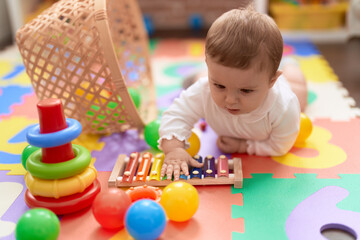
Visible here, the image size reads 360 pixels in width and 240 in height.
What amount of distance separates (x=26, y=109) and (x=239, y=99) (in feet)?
2.89

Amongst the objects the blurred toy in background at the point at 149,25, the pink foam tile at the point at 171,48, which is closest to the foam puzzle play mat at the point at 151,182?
the pink foam tile at the point at 171,48

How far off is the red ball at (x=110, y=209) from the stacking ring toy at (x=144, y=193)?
0.31ft

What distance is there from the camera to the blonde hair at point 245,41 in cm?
82

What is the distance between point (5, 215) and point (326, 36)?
205 cm

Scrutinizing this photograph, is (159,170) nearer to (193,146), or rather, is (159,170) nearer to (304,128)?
(193,146)

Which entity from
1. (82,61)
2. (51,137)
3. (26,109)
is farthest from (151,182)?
(26,109)

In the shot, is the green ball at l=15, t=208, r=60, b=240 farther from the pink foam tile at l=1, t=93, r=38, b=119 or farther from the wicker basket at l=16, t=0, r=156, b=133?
the pink foam tile at l=1, t=93, r=38, b=119

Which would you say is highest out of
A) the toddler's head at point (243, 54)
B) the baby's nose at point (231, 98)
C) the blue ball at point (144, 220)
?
the toddler's head at point (243, 54)

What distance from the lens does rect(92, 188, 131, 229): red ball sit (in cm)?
76

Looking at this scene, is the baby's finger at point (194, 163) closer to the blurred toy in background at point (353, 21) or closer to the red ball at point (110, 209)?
the red ball at point (110, 209)

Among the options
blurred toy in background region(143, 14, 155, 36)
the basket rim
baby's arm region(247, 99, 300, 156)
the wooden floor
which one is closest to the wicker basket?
the basket rim

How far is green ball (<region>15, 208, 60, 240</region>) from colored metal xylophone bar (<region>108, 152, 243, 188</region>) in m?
0.24

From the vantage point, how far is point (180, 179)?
93cm

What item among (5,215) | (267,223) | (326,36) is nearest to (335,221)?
(267,223)
